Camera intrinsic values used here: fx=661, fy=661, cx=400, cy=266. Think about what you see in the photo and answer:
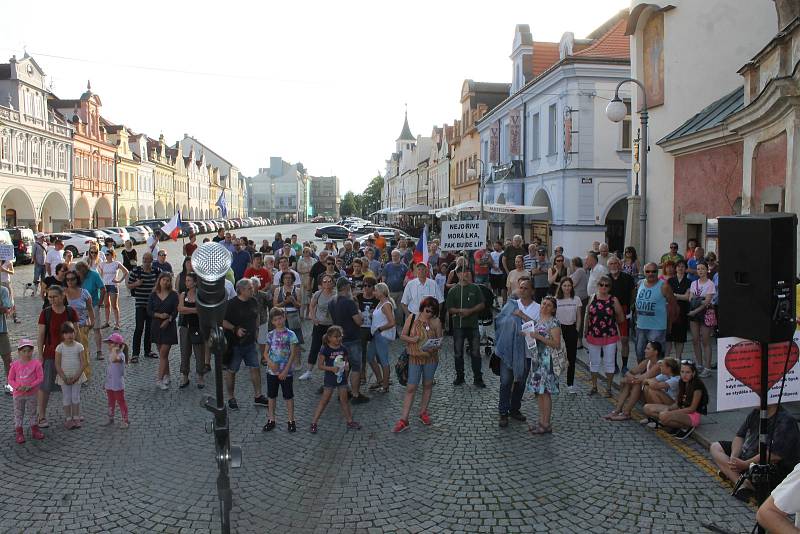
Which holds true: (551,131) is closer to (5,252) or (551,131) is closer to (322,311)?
(322,311)

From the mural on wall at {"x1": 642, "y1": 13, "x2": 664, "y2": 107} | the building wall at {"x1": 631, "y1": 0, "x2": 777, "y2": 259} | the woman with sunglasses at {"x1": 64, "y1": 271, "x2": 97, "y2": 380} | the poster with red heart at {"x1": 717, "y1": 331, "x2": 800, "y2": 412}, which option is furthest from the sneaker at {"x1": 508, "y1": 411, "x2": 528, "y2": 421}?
the mural on wall at {"x1": 642, "y1": 13, "x2": 664, "y2": 107}

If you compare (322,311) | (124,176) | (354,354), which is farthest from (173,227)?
(124,176)

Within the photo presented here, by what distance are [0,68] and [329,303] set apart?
45.9 metres

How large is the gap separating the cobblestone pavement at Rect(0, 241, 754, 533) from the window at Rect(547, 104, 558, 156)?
21152mm

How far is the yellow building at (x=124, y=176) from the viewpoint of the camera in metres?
64.4

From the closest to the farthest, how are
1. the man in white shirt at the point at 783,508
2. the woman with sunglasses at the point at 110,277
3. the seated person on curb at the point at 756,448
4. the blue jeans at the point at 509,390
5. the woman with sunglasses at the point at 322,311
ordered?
the man in white shirt at the point at 783,508 → the seated person on curb at the point at 756,448 → the blue jeans at the point at 509,390 → the woman with sunglasses at the point at 322,311 → the woman with sunglasses at the point at 110,277

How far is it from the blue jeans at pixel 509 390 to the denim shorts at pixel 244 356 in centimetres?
329

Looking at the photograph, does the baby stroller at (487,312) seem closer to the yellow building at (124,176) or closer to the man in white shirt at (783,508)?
Answer: the man in white shirt at (783,508)

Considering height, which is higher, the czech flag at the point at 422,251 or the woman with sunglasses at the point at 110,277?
the czech flag at the point at 422,251

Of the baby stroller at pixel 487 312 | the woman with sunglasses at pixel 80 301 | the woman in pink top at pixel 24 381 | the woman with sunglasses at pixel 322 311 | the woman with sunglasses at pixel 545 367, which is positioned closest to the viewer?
the woman in pink top at pixel 24 381

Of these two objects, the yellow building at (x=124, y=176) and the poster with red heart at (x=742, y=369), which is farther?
the yellow building at (x=124, y=176)

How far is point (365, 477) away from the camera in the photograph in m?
6.39

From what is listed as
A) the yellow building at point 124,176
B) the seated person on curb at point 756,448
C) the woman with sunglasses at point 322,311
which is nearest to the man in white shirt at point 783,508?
the seated person on curb at point 756,448

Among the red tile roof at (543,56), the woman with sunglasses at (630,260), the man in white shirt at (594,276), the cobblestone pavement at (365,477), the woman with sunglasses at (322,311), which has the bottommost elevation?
the cobblestone pavement at (365,477)
